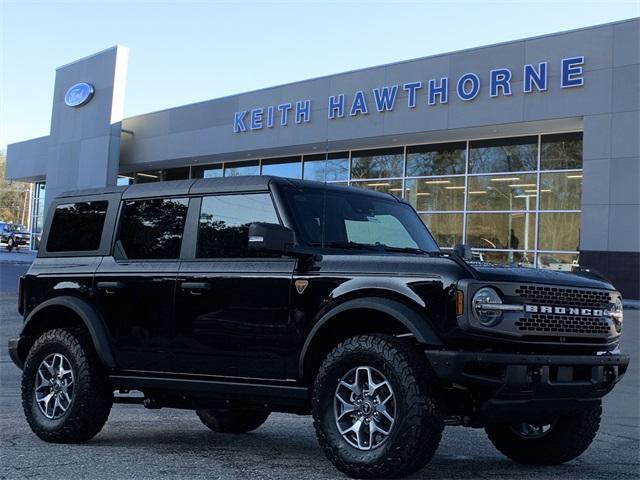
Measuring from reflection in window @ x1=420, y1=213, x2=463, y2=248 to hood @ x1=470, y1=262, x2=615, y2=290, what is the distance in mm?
20788

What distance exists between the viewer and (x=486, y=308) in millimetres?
4441

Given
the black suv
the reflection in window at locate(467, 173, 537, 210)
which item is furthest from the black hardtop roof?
the reflection in window at locate(467, 173, 537, 210)

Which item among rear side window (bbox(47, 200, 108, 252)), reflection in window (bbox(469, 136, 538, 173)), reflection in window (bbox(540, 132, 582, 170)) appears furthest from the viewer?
reflection in window (bbox(469, 136, 538, 173))

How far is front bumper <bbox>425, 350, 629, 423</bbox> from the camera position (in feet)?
14.3

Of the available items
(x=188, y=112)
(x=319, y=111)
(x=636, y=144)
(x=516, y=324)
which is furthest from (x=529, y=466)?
(x=188, y=112)

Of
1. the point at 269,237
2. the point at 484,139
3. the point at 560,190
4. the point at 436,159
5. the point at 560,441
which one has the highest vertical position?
the point at 484,139

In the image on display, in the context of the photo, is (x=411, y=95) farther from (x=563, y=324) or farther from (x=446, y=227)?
(x=563, y=324)

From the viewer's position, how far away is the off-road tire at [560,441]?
5405mm

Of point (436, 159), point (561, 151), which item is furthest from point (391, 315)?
point (436, 159)

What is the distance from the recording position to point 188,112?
3312 centimetres

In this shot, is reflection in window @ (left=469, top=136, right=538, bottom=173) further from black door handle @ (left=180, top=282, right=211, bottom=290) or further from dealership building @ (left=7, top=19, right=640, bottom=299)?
black door handle @ (left=180, top=282, right=211, bottom=290)

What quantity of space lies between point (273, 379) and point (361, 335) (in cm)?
71

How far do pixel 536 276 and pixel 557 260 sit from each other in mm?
19385

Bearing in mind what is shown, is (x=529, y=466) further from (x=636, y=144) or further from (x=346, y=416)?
(x=636, y=144)
